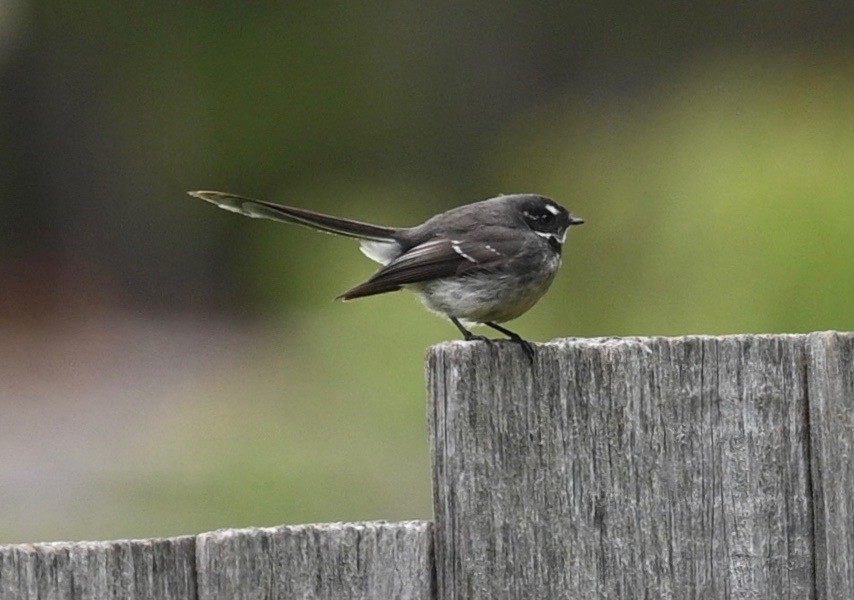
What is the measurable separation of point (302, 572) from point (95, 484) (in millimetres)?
8562

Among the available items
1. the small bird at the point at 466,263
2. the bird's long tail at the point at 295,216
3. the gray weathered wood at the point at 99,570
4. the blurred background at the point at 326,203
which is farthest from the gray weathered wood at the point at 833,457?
the blurred background at the point at 326,203

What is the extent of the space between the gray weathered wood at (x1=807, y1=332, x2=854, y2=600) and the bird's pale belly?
2307mm

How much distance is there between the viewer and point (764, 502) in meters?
2.90

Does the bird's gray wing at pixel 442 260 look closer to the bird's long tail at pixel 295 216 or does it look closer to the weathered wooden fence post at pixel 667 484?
the bird's long tail at pixel 295 216

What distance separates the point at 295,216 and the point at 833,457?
2020 mm

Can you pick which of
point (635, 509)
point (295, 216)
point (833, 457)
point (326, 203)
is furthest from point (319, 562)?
point (326, 203)

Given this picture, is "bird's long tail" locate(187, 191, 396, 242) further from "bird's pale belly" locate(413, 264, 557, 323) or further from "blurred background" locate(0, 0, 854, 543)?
"blurred background" locate(0, 0, 854, 543)

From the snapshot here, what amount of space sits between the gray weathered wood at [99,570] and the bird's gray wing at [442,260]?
206 centimetres

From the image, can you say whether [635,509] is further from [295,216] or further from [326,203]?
[326,203]

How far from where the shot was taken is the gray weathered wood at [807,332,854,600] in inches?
113

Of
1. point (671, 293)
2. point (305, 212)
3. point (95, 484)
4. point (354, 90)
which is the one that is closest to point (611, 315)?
point (671, 293)

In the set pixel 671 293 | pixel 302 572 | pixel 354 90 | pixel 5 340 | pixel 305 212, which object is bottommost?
pixel 302 572

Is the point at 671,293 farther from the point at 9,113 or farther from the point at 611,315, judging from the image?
the point at 9,113

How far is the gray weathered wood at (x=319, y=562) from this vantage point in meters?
2.89
